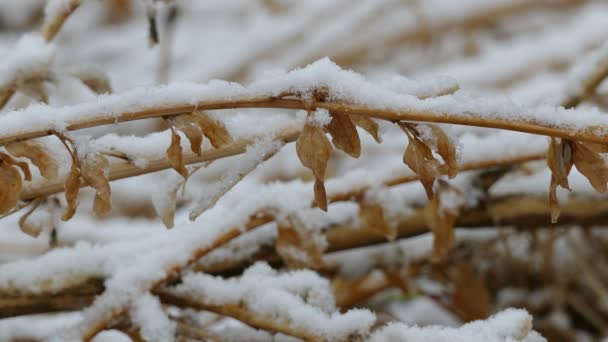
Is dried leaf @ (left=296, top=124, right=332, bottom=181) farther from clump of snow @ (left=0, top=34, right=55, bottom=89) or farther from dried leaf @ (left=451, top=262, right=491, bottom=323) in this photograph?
dried leaf @ (left=451, top=262, right=491, bottom=323)

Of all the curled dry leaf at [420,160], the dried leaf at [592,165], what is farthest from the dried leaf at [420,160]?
the dried leaf at [592,165]

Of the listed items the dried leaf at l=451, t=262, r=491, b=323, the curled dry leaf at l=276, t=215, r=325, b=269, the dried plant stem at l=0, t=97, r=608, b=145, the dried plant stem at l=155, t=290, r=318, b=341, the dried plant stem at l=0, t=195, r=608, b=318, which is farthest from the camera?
the dried leaf at l=451, t=262, r=491, b=323

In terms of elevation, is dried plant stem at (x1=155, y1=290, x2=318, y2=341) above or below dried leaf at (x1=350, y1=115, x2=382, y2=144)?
below

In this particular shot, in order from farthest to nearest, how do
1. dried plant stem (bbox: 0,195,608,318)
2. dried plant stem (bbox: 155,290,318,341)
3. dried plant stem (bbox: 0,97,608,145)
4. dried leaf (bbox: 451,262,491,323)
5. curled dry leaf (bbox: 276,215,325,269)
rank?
dried leaf (bbox: 451,262,491,323)
dried plant stem (bbox: 0,195,608,318)
curled dry leaf (bbox: 276,215,325,269)
dried plant stem (bbox: 155,290,318,341)
dried plant stem (bbox: 0,97,608,145)

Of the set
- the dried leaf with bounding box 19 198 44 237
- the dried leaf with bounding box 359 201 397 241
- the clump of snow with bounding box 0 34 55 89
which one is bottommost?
the dried leaf with bounding box 359 201 397 241

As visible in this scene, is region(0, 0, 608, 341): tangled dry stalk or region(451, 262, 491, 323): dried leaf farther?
region(451, 262, 491, 323): dried leaf

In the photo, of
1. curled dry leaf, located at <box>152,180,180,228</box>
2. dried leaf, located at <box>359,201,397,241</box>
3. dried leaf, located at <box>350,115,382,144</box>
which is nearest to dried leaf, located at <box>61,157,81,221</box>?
curled dry leaf, located at <box>152,180,180,228</box>

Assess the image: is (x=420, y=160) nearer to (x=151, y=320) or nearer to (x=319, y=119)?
(x=319, y=119)

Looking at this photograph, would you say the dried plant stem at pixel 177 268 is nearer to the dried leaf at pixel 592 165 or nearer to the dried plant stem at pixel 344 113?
the dried plant stem at pixel 344 113
